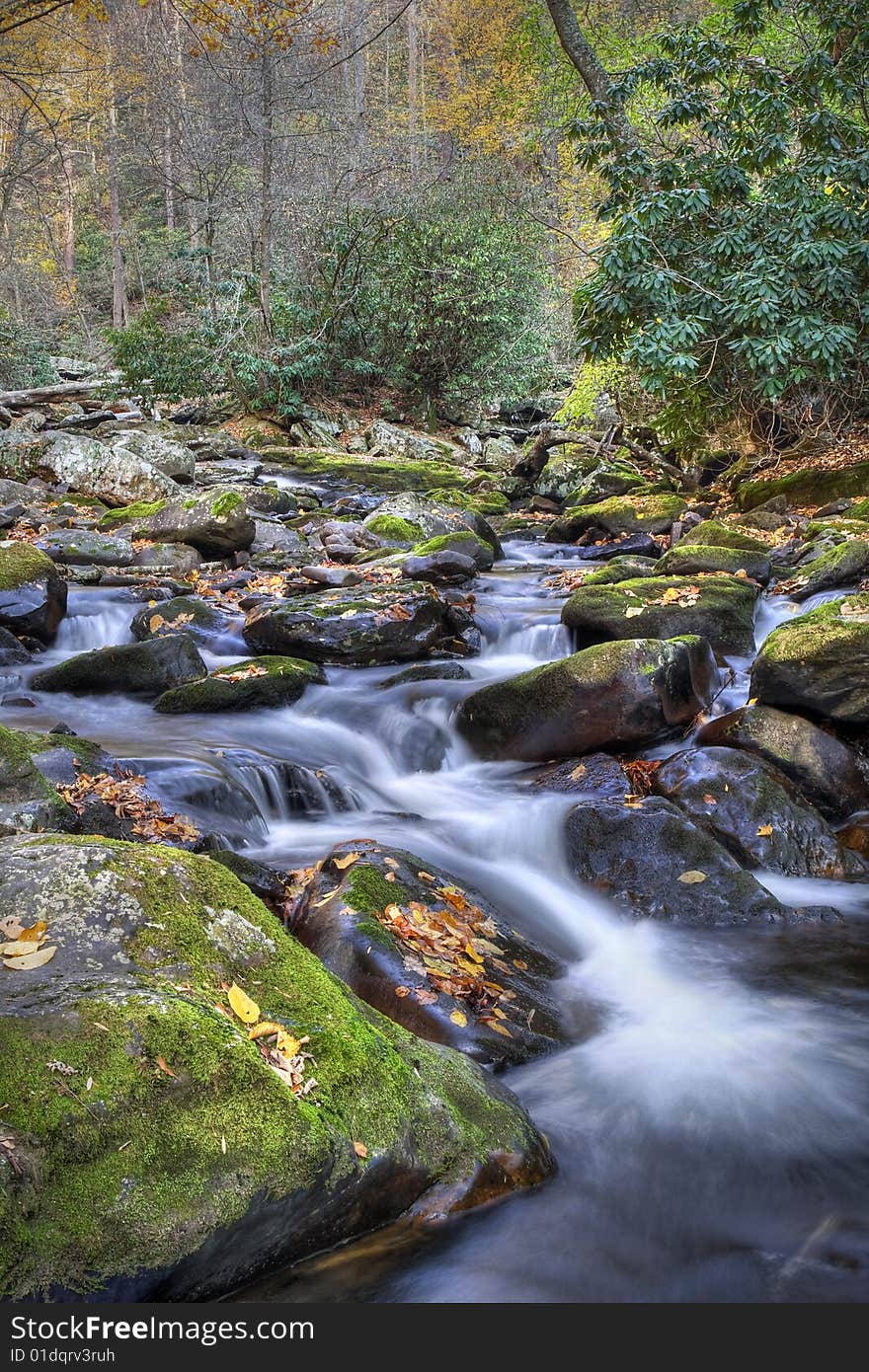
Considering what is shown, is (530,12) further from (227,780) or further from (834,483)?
(227,780)

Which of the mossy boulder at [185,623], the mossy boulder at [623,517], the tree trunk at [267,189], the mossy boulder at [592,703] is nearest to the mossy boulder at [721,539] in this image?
the mossy boulder at [623,517]

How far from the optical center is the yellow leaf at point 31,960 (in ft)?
7.86

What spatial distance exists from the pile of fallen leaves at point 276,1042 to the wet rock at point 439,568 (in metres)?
8.68

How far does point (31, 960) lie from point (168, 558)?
32.9 ft

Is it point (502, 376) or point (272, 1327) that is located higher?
point (502, 376)

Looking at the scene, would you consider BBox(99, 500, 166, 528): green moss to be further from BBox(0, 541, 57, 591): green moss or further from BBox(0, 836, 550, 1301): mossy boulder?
BBox(0, 836, 550, 1301): mossy boulder

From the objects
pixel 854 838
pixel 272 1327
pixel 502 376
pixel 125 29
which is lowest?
pixel 854 838

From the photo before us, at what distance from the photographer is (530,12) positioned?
1573 cm

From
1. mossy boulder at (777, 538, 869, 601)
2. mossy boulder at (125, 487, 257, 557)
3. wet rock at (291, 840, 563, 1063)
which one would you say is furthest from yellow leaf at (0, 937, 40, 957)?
mossy boulder at (125, 487, 257, 557)

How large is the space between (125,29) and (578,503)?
18.3 meters

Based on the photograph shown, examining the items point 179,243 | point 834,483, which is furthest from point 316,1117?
point 179,243

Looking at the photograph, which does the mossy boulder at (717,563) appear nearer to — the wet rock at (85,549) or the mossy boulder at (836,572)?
the mossy boulder at (836,572)

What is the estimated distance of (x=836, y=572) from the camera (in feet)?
32.0

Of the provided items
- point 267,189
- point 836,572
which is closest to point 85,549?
point 836,572
